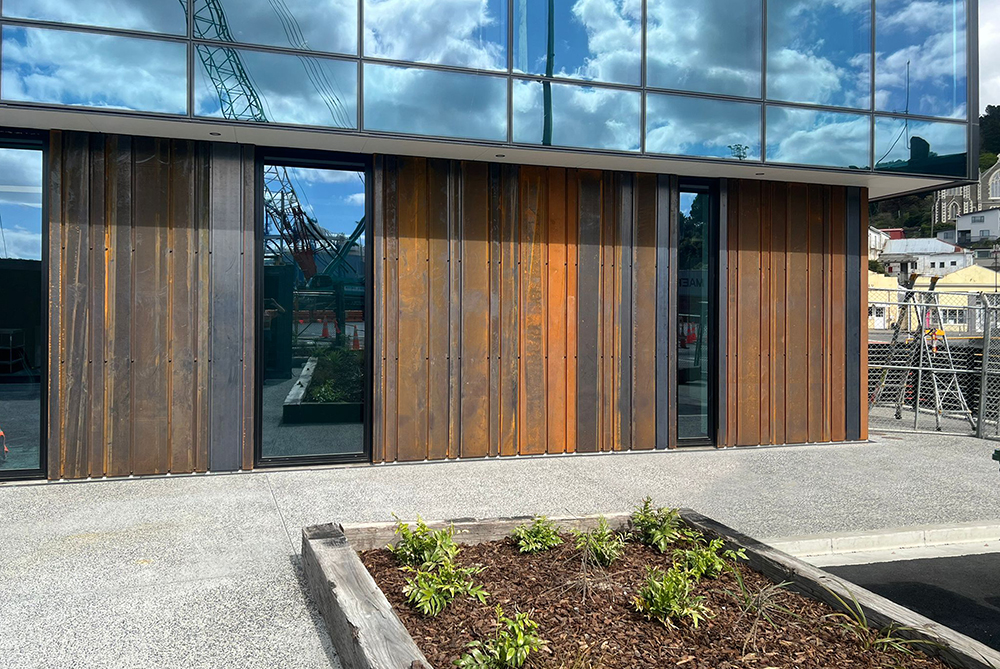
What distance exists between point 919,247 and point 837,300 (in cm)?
8670

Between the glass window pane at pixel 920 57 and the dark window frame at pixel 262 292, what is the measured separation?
6.71 m

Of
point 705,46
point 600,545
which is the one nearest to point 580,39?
point 705,46

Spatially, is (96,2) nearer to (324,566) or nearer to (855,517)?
(324,566)

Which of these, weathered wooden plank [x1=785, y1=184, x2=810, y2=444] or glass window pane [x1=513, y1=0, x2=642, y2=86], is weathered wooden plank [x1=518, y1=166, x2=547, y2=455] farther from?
weathered wooden plank [x1=785, y1=184, x2=810, y2=444]

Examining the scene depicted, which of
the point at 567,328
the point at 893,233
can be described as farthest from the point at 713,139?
the point at 893,233

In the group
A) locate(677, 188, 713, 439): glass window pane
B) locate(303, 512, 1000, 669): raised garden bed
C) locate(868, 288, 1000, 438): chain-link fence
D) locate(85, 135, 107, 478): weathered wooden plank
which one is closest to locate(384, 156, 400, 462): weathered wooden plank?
locate(85, 135, 107, 478): weathered wooden plank

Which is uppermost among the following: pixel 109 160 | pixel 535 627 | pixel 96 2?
pixel 96 2

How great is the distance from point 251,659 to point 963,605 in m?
4.52

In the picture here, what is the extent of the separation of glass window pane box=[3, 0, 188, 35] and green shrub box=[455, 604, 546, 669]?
6.75 m

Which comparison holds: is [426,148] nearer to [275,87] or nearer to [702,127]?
[275,87]

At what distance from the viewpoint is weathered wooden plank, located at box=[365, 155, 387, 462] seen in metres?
8.92

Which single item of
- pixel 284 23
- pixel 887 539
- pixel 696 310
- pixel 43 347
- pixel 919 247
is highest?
pixel 919 247

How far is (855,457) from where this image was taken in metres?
9.86

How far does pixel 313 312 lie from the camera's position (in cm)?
890
